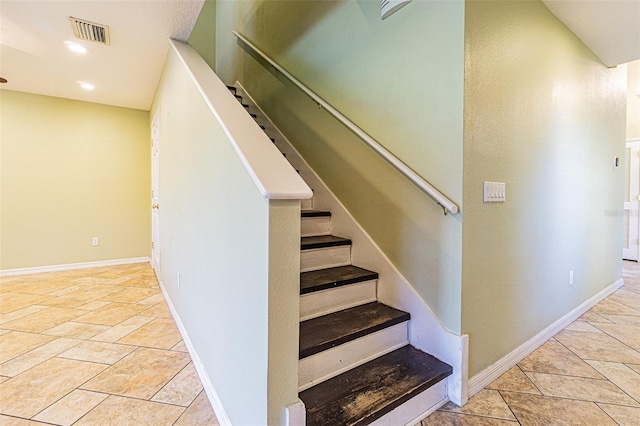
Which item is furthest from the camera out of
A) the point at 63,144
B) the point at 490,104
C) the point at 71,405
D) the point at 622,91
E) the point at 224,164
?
the point at 63,144

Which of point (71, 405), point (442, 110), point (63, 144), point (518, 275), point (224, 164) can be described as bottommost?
point (71, 405)

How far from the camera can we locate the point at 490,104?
66.3 inches

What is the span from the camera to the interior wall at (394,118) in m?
1.61

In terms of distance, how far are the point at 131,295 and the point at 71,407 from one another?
1895 mm

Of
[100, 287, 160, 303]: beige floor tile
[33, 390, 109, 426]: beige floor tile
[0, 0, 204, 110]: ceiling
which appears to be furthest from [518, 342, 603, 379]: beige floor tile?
[100, 287, 160, 303]: beige floor tile

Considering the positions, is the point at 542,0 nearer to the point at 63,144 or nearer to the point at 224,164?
the point at 224,164

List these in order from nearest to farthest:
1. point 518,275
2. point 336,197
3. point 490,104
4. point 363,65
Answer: point 490,104, point 518,275, point 363,65, point 336,197

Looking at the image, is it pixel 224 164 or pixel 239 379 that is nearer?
pixel 239 379

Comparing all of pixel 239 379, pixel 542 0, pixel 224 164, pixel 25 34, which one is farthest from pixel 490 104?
pixel 25 34

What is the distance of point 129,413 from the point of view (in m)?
1.52

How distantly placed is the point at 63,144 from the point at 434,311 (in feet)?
17.2

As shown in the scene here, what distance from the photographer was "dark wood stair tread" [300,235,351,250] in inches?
80.3

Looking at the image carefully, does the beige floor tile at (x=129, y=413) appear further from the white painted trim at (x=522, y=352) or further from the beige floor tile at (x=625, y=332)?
the beige floor tile at (x=625, y=332)

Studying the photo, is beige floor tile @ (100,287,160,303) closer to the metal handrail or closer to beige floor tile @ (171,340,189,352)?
beige floor tile @ (171,340,189,352)
